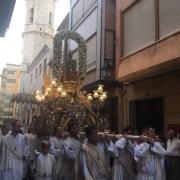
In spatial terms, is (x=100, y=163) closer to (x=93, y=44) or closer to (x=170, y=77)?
(x=170, y=77)

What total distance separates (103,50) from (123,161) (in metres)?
10.1

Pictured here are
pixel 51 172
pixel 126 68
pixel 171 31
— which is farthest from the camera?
pixel 126 68

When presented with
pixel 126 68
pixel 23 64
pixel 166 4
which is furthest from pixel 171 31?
pixel 23 64

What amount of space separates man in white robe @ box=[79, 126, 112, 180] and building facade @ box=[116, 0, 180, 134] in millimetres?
5954

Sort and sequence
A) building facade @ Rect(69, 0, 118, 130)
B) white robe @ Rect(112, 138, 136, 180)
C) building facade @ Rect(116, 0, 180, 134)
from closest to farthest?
1. white robe @ Rect(112, 138, 136, 180)
2. building facade @ Rect(116, 0, 180, 134)
3. building facade @ Rect(69, 0, 118, 130)

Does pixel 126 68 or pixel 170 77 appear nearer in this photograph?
pixel 170 77

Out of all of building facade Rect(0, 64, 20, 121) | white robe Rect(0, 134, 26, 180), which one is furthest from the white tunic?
building facade Rect(0, 64, 20, 121)

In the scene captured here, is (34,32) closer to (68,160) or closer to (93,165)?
(68,160)

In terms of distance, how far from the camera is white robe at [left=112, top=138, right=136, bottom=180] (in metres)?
8.16

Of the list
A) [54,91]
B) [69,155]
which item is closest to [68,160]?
[69,155]

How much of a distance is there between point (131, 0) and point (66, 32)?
375 cm

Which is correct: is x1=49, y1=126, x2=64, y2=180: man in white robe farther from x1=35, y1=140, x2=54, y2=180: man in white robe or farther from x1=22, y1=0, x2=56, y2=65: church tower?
x1=22, y1=0, x2=56, y2=65: church tower

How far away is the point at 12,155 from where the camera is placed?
9312 mm

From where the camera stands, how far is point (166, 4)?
40.9ft
